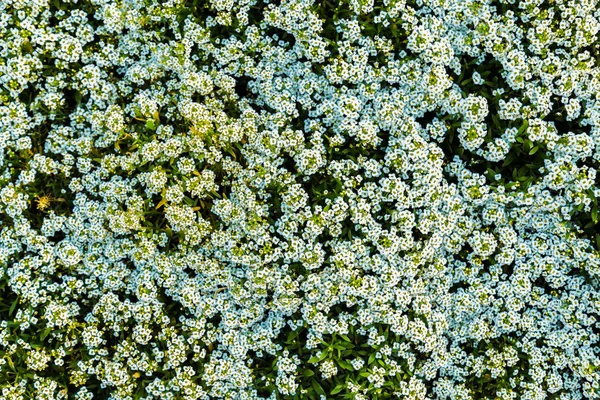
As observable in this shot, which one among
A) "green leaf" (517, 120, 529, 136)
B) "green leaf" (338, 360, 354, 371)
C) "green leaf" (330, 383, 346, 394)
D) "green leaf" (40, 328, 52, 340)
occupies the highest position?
"green leaf" (517, 120, 529, 136)

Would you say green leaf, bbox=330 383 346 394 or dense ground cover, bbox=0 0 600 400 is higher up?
dense ground cover, bbox=0 0 600 400

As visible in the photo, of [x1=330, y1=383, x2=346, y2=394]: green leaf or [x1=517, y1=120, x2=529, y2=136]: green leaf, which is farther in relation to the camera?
[x1=517, y1=120, x2=529, y2=136]: green leaf

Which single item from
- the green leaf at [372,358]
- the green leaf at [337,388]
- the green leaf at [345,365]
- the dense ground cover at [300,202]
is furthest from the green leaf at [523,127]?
the green leaf at [337,388]

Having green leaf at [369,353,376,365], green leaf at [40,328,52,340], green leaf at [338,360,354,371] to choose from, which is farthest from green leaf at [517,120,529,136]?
green leaf at [40,328,52,340]

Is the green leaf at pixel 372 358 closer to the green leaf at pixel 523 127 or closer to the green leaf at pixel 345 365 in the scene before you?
the green leaf at pixel 345 365

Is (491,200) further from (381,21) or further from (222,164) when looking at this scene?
(222,164)

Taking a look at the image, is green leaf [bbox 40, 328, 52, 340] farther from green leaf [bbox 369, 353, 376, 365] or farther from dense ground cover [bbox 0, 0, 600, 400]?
green leaf [bbox 369, 353, 376, 365]

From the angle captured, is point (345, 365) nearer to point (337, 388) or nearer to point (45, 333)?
point (337, 388)

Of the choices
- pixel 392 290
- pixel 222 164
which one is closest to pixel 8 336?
pixel 222 164

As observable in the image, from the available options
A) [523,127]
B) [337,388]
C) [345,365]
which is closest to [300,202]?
[345,365]
